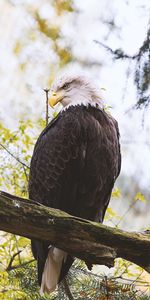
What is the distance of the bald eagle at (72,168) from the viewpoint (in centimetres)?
161

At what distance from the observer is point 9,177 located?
217cm

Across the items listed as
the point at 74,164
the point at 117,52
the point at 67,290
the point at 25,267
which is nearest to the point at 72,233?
the point at 74,164

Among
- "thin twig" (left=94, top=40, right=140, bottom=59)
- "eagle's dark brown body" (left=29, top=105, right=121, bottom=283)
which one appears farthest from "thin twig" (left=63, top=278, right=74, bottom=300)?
"thin twig" (left=94, top=40, right=140, bottom=59)

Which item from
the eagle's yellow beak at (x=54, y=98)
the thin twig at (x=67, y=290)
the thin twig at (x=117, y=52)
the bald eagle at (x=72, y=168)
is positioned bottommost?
the thin twig at (x=67, y=290)

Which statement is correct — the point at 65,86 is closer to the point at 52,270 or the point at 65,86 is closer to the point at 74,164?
the point at 74,164

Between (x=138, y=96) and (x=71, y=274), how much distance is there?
1056 mm

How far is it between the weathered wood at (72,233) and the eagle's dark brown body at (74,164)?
32cm

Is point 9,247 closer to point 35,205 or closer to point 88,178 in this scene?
point 88,178

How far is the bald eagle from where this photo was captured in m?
1.61

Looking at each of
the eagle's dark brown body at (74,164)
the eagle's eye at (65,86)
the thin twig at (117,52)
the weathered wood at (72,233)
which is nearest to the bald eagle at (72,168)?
the eagle's dark brown body at (74,164)

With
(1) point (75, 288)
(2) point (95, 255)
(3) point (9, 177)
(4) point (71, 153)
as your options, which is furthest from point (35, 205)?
(3) point (9, 177)

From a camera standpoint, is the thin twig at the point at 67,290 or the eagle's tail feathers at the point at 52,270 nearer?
the eagle's tail feathers at the point at 52,270

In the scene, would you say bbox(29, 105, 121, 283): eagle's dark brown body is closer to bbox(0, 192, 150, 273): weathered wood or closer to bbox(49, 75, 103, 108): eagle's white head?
bbox(49, 75, 103, 108): eagle's white head

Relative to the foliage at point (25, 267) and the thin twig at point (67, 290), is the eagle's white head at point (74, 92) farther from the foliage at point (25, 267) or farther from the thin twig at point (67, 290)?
the thin twig at point (67, 290)
